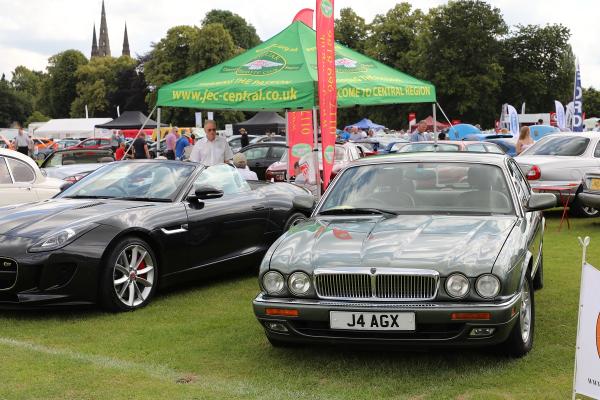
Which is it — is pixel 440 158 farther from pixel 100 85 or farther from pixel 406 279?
pixel 100 85

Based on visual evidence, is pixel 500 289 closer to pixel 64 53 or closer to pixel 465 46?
pixel 465 46

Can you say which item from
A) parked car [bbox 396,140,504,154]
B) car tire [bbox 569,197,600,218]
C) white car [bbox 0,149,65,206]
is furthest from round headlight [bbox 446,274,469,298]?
parked car [bbox 396,140,504,154]

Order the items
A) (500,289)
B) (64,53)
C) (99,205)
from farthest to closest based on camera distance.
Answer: (64,53), (99,205), (500,289)

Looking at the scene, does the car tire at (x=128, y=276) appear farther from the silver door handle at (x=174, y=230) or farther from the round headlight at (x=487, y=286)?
the round headlight at (x=487, y=286)

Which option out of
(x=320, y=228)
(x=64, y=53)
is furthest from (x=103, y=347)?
(x=64, y=53)

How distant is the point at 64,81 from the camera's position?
385ft

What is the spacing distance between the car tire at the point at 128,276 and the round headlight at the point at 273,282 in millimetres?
2160

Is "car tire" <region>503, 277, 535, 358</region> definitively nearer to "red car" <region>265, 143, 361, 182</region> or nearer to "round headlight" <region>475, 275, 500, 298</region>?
"round headlight" <region>475, 275, 500, 298</region>

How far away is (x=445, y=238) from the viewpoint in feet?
17.5

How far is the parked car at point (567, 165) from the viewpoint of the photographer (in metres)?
13.6

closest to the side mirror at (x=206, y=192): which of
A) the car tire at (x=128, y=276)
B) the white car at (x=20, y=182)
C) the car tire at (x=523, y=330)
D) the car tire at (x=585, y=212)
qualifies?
the car tire at (x=128, y=276)

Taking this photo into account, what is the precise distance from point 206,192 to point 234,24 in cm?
8746

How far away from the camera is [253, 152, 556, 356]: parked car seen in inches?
192

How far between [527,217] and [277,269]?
2130 millimetres
